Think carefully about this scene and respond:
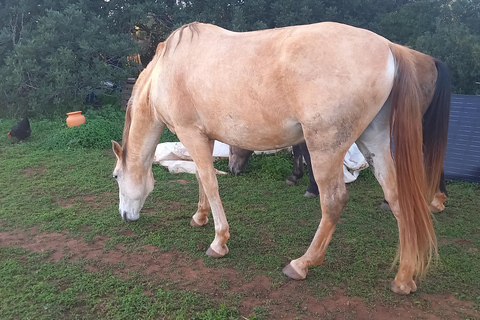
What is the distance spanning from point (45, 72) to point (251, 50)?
7.86 metres

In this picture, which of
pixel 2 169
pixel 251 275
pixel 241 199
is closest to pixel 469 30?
pixel 241 199

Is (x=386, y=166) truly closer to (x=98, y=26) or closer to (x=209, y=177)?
(x=209, y=177)

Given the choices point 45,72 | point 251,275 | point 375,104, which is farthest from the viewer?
point 45,72

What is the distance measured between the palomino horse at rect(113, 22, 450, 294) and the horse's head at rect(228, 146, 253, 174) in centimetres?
212

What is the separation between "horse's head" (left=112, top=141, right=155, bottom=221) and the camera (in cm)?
375

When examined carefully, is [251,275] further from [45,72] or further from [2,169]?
[45,72]

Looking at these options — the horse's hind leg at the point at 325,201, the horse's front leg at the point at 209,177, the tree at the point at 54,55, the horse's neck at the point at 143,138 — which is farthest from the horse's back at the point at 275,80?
the tree at the point at 54,55

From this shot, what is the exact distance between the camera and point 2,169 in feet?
18.6

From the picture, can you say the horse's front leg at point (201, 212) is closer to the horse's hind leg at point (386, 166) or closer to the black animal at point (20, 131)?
the horse's hind leg at point (386, 166)

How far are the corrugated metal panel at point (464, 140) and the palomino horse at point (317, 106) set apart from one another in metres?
2.11

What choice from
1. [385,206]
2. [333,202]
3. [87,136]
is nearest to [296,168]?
[385,206]

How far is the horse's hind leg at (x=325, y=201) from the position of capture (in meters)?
2.62

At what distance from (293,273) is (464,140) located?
3.85 m

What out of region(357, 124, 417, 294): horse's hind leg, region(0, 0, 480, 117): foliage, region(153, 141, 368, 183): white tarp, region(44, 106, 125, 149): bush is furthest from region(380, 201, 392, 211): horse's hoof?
region(44, 106, 125, 149): bush
